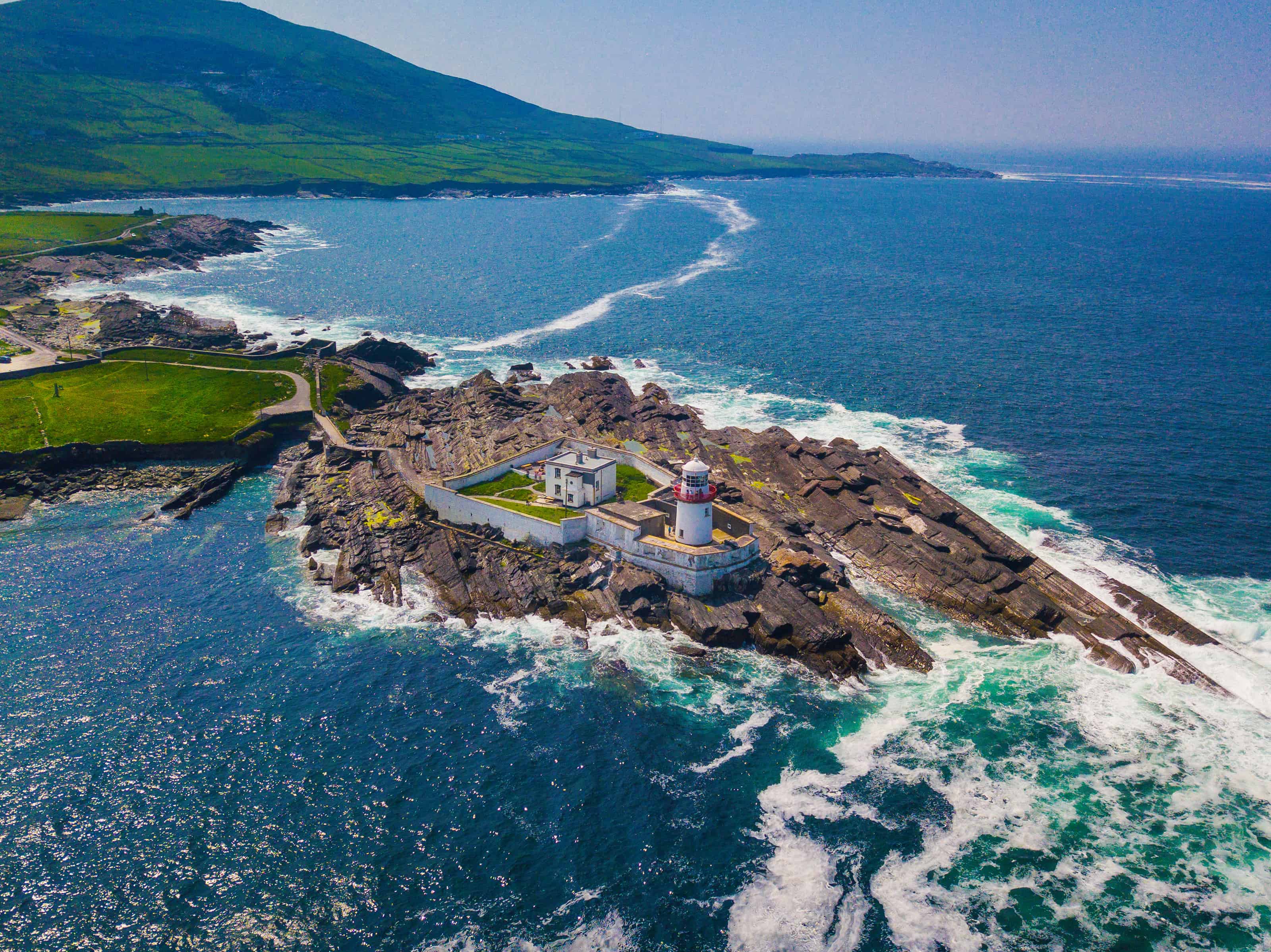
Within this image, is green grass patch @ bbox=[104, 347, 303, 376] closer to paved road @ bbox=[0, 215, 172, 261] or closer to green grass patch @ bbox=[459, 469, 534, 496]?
green grass patch @ bbox=[459, 469, 534, 496]

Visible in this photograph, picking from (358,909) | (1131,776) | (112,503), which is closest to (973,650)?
(1131,776)

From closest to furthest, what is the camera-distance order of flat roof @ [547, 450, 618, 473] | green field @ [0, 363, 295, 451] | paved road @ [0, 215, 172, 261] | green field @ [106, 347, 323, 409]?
flat roof @ [547, 450, 618, 473] < green field @ [0, 363, 295, 451] < green field @ [106, 347, 323, 409] < paved road @ [0, 215, 172, 261]

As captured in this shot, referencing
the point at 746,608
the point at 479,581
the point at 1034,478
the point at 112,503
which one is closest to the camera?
the point at 746,608

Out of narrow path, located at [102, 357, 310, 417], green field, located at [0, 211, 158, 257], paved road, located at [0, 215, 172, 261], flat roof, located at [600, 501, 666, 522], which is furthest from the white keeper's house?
green field, located at [0, 211, 158, 257]

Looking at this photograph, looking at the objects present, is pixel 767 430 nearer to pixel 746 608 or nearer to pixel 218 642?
pixel 746 608

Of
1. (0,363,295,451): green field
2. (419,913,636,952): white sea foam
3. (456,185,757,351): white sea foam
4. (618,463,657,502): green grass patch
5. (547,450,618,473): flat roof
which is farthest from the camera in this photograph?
(456,185,757,351): white sea foam

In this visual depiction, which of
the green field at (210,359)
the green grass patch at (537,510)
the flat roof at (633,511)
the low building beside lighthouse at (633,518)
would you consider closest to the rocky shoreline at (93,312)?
the green field at (210,359)
